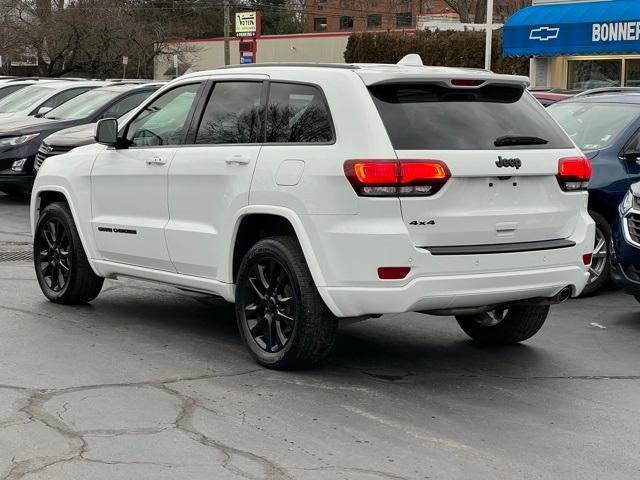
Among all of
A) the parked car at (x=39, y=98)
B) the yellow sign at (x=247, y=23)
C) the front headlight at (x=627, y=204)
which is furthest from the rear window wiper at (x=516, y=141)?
the yellow sign at (x=247, y=23)

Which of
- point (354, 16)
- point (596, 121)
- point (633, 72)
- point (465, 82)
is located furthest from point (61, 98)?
point (354, 16)

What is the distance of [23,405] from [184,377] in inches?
39.9

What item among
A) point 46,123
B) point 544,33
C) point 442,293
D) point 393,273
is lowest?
point 442,293

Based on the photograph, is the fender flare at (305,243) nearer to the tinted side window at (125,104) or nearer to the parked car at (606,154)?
the parked car at (606,154)

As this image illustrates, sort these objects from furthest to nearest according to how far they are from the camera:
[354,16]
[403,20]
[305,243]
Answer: [354,16], [403,20], [305,243]

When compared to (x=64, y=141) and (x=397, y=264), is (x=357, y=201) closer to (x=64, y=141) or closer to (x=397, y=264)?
(x=397, y=264)

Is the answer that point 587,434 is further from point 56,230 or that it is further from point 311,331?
point 56,230

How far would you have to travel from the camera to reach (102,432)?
5363mm

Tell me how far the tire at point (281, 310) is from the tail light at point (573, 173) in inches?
64.3

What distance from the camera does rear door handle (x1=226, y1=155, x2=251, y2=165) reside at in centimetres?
669

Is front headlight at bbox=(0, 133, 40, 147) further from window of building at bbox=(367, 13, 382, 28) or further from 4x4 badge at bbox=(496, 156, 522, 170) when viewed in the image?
window of building at bbox=(367, 13, 382, 28)

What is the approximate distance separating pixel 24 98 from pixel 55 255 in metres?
12.1

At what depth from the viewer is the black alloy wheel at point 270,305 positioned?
649 cm

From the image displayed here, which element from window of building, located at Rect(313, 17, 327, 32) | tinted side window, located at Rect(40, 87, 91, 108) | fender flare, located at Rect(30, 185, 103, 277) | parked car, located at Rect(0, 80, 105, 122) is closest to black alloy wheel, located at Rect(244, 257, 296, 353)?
fender flare, located at Rect(30, 185, 103, 277)
